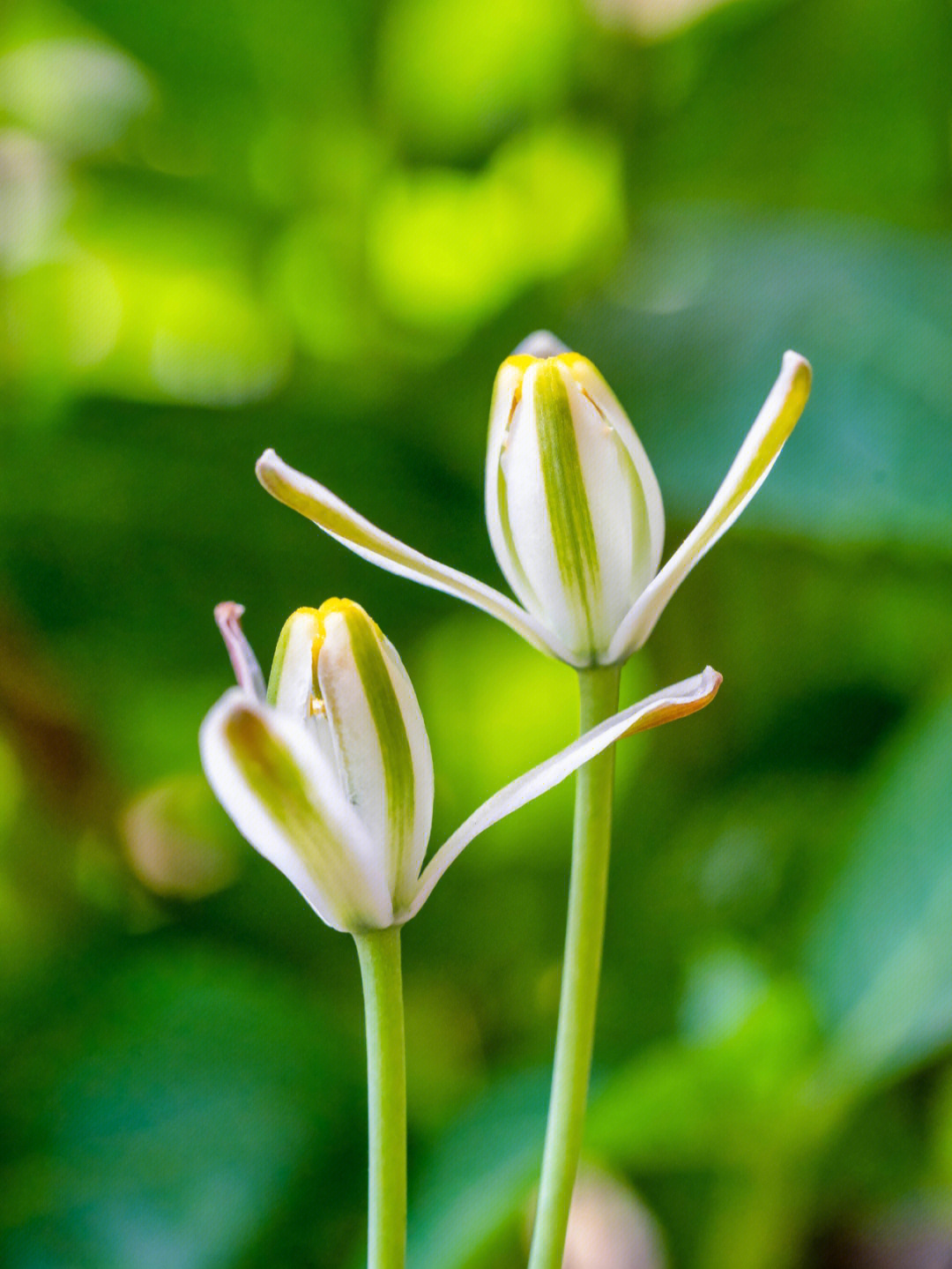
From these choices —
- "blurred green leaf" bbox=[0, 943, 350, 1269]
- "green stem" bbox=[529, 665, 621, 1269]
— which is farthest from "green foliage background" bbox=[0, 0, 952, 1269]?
"green stem" bbox=[529, 665, 621, 1269]

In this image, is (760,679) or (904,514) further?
(760,679)

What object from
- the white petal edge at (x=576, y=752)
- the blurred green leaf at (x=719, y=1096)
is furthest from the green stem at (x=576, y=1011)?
the blurred green leaf at (x=719, y=1096)

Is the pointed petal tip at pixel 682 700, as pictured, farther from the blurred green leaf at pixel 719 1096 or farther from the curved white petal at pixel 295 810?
the blurred green leaf at pixel 719 1096

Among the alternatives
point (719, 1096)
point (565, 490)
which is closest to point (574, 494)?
point (565, 490)

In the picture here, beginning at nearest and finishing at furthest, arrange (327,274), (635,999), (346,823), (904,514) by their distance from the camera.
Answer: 1. (346,823)
2. (904,514)
3. (635,999)
4. (327,274)

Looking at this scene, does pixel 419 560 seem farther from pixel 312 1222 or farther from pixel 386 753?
pixel 312 1222

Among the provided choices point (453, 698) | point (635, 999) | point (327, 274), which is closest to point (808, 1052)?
point (635, 999)
